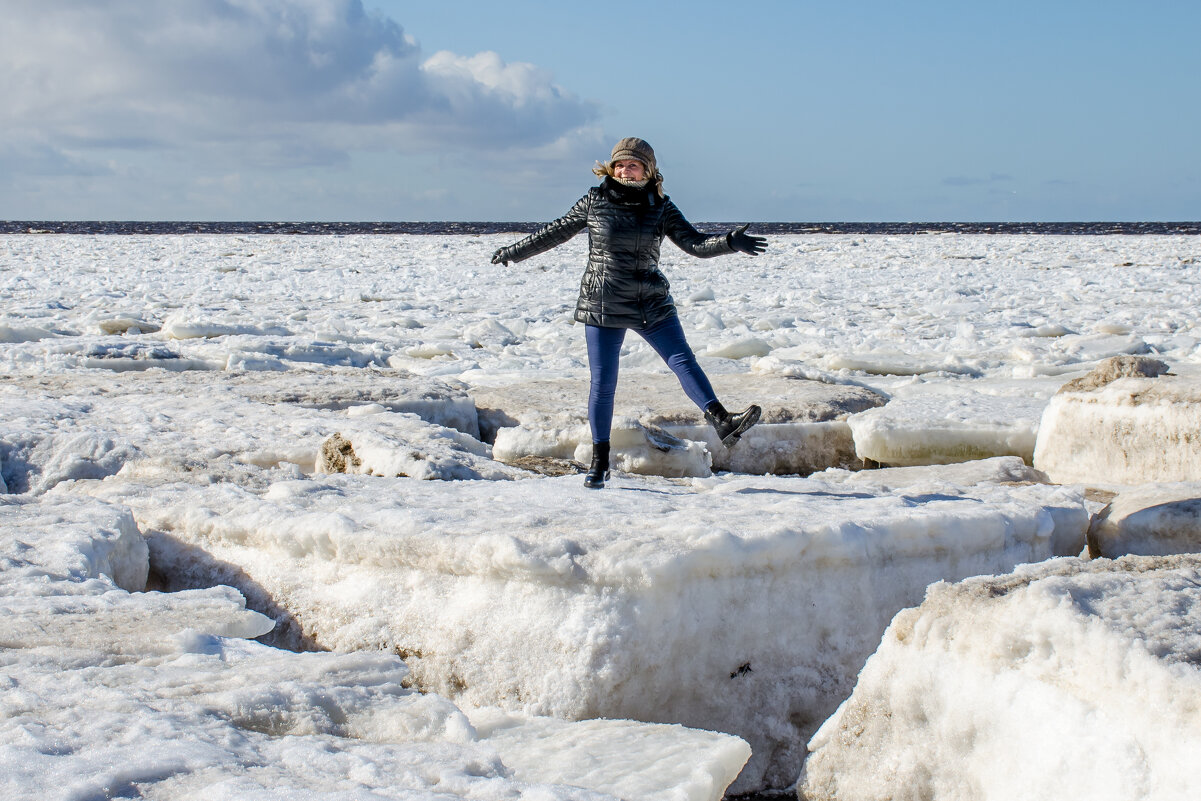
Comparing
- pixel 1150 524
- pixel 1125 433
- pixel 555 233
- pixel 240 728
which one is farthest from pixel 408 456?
pixel 1125 433

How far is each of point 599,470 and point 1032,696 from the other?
167 cm

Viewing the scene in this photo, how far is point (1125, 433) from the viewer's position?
3.43 m

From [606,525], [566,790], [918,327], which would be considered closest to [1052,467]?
[606,525]

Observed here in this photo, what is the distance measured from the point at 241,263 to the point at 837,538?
15957 millimetres

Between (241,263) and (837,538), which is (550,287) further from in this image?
(837,538)

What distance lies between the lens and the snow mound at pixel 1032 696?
137 cm

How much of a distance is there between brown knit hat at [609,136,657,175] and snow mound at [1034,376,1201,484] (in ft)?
5.83

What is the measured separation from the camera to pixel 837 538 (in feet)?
7.17

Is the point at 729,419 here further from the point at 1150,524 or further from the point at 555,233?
the point at 1150,524

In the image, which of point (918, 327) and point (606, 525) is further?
point (918, 327)

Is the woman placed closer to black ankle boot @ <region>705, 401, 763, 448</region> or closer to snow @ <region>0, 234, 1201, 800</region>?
black ankle boot @ <region>705, 401, 763, 448</region>

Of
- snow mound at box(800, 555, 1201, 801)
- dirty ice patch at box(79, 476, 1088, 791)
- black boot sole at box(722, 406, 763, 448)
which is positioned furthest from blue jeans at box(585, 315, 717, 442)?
snow mound at box(800, 555, 1201, 801)

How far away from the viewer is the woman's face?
9.85 ft

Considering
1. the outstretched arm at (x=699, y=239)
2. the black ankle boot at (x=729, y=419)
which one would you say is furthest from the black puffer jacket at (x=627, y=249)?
the black ankle boot at (x=729, y=419)
